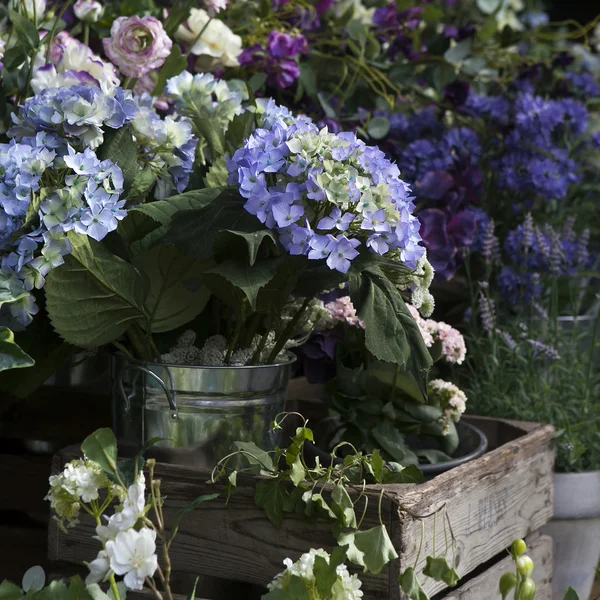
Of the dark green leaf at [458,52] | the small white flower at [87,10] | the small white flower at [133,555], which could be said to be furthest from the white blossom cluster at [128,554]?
the dark green leaf at [458,52]

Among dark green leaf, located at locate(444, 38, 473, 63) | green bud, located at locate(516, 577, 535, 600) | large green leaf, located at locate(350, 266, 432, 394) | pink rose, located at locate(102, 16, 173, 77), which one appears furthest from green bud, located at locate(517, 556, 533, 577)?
dark green leaf, located at locate(444, 38, 473, 63)

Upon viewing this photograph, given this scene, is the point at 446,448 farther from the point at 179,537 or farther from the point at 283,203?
the point at 283,203

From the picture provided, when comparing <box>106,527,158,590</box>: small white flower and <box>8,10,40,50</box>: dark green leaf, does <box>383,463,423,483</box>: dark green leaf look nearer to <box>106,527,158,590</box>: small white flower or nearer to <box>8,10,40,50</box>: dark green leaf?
<box>106,527,158,590</box>: small white flower

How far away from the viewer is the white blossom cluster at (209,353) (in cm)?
104

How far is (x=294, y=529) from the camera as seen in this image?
96 cm

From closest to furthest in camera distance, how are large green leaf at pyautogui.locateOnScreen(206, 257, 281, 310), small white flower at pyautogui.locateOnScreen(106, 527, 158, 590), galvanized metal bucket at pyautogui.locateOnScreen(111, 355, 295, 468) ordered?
small white flower at pyautogui.locateOnScreen(106, 527, 158, 590), large green leaf at pyautogui.locateOnScreen(206, 257, 281, 310), galvanized metal bucket at pyautogui.locateOnScreen(111, 355, 295, 468)

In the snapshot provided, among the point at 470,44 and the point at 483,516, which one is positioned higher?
→ the point at 470,44

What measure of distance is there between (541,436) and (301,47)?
2.54 ft

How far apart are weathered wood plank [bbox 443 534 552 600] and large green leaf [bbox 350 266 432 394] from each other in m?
0.30

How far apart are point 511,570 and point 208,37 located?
891mm

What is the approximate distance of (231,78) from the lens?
1627 millimetres

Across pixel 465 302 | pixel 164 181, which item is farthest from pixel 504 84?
pixel 164 181

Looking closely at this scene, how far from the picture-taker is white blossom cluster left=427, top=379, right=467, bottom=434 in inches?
47.6

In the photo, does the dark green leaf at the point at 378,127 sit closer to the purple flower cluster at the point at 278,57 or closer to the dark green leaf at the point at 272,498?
the purple flower cluster at the point at 278,57
